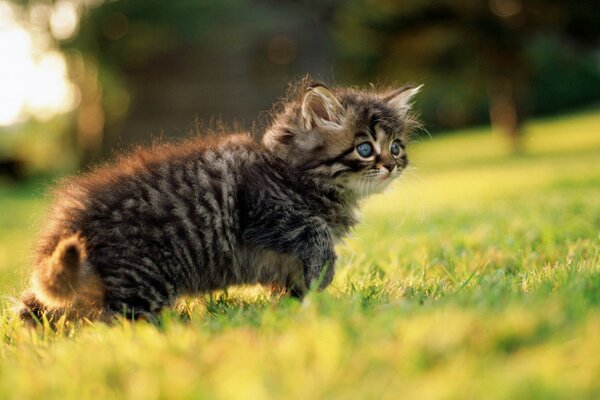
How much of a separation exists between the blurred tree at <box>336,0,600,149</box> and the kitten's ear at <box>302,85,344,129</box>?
16140mm

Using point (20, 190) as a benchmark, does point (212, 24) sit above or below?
above

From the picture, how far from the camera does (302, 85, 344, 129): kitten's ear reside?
365 cm

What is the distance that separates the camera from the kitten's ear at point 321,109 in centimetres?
365

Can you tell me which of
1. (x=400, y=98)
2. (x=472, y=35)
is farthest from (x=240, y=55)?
(x=400, y=98)

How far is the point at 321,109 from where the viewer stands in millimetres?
3729

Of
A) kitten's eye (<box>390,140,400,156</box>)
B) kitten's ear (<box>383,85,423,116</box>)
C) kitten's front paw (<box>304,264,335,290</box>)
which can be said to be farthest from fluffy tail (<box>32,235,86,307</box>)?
A: kitten's ear (<box>383,85,423,116</box>)

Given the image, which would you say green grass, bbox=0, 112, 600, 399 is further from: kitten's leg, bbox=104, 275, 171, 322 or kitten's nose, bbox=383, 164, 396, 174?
kitten's nose, bbox=383, 164, 396, 174

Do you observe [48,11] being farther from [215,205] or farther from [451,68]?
[215,205]

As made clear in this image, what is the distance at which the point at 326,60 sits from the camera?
25.1 meters

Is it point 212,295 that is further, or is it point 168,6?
point 168,6

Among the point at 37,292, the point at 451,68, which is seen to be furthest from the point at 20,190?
the point at 37,292

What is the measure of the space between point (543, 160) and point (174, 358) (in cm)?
1558

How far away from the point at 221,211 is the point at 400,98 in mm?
1490

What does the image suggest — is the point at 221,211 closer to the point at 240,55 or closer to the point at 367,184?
the point at 367,184
